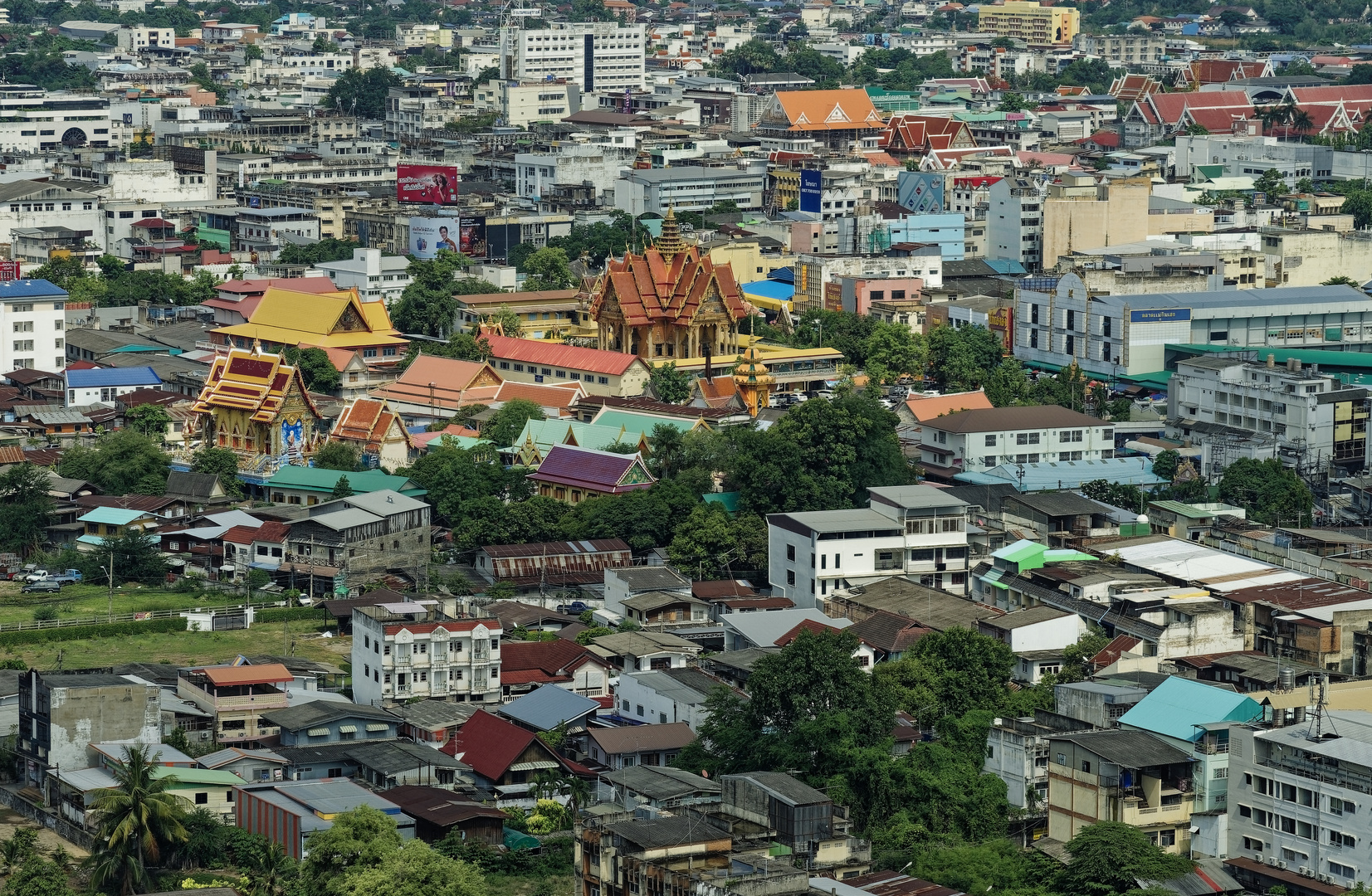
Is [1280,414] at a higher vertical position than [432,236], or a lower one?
lower

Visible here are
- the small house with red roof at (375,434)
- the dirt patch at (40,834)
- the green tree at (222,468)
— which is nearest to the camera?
the dirt patch at (40,834)

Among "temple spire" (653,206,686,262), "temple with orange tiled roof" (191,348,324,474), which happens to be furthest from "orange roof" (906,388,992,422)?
"temple with orange tiled roof" (191,348,324,474)

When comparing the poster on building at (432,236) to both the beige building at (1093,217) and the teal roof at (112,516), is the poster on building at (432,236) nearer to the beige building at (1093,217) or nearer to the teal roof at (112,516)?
the beige building at (1093,217)

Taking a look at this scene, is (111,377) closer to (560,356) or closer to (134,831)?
(560,356)

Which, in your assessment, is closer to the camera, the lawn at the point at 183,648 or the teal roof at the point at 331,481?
the lawn at the point at 183,648

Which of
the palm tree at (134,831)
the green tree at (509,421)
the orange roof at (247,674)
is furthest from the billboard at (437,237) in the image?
the palm tree at (134,831)

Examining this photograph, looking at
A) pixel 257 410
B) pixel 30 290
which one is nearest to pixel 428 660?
pixel 257 410
